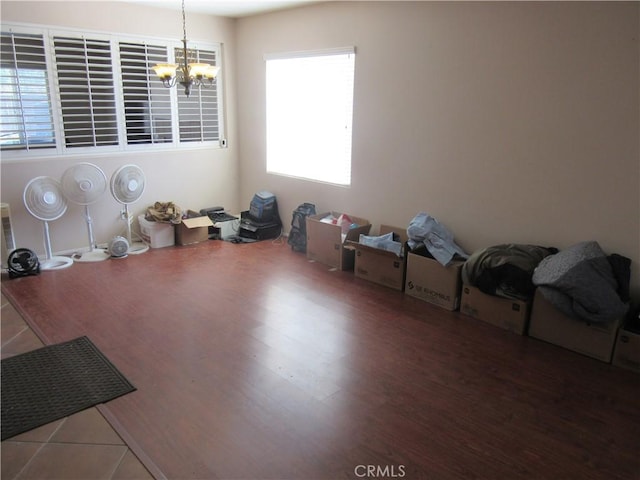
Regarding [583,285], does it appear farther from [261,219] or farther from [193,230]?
[193,230]

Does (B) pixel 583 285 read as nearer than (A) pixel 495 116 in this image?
Yes

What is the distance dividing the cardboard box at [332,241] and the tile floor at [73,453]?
269 centimetres

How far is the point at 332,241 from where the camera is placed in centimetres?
482

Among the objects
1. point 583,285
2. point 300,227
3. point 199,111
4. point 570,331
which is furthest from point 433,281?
point 199,111

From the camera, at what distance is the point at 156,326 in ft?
11.6

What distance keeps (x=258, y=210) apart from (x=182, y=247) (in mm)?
965

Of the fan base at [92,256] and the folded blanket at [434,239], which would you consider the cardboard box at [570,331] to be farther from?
the fan base at [92,256]

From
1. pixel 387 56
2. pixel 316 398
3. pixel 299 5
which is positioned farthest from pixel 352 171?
pixel 316 398

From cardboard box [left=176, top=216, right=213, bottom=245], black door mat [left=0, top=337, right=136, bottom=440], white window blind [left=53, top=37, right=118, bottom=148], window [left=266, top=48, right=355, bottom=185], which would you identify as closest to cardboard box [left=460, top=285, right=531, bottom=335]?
window [left=266, top=48, right=355, bottom=185]

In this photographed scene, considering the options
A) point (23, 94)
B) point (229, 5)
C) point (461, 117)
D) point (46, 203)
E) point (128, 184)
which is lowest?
point (46, 203)

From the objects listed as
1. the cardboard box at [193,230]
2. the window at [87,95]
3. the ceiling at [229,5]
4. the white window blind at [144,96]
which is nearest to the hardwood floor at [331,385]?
the cardboard box at [193,230]

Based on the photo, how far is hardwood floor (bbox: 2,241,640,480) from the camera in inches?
90.3

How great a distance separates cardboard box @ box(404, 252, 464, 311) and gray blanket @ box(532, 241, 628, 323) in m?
0.71

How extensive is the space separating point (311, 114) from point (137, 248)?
2.40m
